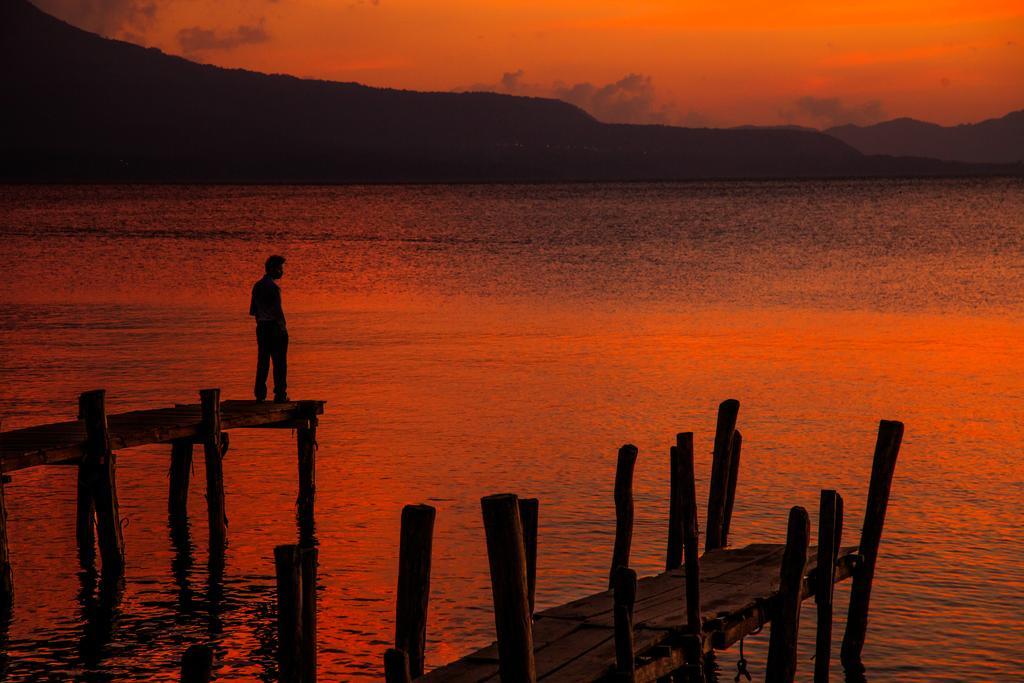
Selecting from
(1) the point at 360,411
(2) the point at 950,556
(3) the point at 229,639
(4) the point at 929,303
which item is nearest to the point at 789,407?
(1) the point at 360,411

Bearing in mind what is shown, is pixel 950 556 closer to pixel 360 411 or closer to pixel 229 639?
pixel 229 639

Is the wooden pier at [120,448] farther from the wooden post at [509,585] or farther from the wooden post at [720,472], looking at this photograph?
the wooden post at [509,585]

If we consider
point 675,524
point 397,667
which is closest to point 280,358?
point 675,524

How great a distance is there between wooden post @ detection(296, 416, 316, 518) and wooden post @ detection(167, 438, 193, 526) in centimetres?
160

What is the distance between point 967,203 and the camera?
18900 cm

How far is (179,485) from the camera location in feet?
69.4

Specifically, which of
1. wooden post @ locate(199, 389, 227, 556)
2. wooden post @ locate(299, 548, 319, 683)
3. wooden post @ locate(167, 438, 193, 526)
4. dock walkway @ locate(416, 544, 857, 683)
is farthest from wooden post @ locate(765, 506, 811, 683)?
wooden post @ locate(167, 438, 193, 526)

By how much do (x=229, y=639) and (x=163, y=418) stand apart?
15.1 feet

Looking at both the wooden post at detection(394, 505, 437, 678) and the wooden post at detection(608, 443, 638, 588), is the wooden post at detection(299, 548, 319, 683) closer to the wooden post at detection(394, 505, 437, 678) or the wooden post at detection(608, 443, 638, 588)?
the wooden post at detection(394, 505, 437, 678)

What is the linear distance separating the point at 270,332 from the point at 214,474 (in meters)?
3.76

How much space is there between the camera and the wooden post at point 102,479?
17.8m

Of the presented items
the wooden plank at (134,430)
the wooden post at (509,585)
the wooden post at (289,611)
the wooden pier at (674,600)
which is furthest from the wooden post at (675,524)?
the wooden plank at (134,430)

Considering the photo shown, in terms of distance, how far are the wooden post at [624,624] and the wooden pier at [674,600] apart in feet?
0.03

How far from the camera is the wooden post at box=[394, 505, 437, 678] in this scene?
11.5 metres
